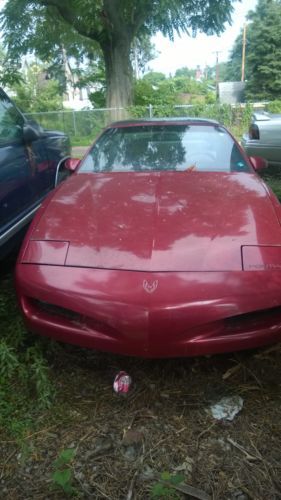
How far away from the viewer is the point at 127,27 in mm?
13180

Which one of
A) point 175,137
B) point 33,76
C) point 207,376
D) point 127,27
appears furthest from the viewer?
point 33,76

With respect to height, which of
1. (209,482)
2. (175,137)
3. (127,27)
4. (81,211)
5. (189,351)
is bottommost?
(209,482)

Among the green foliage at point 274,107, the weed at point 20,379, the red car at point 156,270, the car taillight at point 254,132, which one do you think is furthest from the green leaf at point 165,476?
the green foliage at point 274,107

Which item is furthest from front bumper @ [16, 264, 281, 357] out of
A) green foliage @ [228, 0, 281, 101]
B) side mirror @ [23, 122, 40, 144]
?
green foliage @ [228, 0, 281, 101]

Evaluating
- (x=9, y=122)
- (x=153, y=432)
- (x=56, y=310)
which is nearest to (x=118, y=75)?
(x=9, y=122)

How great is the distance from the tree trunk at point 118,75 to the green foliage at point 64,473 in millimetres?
13573

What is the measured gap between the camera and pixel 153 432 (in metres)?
2.05

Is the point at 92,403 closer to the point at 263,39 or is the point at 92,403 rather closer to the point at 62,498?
the point at 62,498

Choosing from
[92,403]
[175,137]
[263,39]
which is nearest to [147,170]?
[175,137]

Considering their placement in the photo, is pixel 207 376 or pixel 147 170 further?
pixel 147 170

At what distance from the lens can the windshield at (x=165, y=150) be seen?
344cm

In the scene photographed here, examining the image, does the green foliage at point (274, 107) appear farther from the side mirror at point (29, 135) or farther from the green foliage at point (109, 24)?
the side mirror at point (29, 135)

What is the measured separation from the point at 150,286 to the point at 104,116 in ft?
48.9

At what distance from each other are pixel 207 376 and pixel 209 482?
2.18 ft
